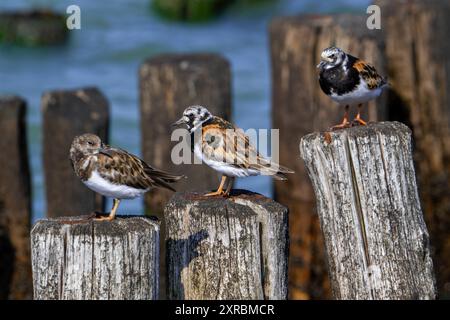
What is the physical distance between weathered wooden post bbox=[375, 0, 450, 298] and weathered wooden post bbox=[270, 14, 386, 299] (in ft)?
4.00

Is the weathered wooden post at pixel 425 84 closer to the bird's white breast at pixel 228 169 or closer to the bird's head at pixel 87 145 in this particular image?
the bird's white breast at pixel 228 169

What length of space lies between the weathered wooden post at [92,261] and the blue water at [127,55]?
10.6 metres

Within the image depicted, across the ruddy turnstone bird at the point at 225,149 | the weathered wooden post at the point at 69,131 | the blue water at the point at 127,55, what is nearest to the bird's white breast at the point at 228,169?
the ruddy turnstone bird at the point at 225,149

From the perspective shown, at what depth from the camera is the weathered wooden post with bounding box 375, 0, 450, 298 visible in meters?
12.7

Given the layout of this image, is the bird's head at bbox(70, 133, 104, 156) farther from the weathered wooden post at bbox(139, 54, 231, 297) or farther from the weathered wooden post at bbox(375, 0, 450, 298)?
the weathered wooden post at bbox(375, 0, 450, 298)

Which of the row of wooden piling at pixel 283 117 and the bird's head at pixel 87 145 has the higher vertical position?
the row of wooden piling at pixel 283 117

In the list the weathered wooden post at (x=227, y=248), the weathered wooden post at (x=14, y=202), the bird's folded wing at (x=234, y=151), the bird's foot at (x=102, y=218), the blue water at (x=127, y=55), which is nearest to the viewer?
the bird's foot at (x=102, y=218)

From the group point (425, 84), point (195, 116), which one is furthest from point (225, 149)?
point (425, 84)

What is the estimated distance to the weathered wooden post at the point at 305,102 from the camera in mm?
11305

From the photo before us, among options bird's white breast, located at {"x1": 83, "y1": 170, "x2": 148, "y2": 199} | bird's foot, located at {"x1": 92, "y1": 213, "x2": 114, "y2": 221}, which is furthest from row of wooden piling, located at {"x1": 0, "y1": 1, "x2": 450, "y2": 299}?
bird's foot, located at {"x1": 92, "y1": 213, "x2": 114, "y2": 221}

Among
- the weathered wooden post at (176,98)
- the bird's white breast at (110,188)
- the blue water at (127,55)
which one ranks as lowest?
the bird's white breast at (110,188)

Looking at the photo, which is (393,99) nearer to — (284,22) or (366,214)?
(284,22)
